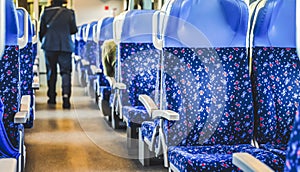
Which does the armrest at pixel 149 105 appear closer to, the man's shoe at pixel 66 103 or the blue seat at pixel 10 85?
the blue seat at pixel 10 85

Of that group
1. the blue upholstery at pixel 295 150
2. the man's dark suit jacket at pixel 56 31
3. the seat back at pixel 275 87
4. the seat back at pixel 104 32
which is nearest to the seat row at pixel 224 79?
the seat back at pixel 275 87

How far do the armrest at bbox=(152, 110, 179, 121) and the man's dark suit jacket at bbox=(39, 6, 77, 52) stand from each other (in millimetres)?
3502

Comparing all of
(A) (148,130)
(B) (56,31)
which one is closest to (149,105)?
(A) (148,130)

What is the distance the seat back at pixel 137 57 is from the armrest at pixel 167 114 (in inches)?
50.6

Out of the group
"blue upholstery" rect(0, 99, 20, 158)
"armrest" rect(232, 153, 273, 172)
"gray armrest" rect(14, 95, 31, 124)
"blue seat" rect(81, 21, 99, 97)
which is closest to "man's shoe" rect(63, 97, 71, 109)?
"blue seat" rect(81, 21, 99, 97)

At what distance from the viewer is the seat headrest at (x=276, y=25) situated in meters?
2.43

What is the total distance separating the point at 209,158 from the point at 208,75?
0.60 metres

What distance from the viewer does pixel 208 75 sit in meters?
2.66

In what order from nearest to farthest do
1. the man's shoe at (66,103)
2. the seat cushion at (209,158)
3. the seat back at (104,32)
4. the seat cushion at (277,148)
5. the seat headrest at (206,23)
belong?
the seat cushion at (209,158) < the seat cushion at (277,148) < the seat headrest at (206,23) < the seat back at (104,32) < the man's shoe at (66,103)

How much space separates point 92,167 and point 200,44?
1.45 m

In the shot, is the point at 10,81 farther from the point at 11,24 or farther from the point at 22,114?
the point at 11,24

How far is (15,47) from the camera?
8.40ft

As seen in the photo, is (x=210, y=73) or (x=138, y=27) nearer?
(x=210, y=73)

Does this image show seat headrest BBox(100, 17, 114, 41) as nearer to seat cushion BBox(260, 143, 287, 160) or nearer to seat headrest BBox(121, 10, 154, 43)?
seat headrest BBox(121, 10, 154, 43)
